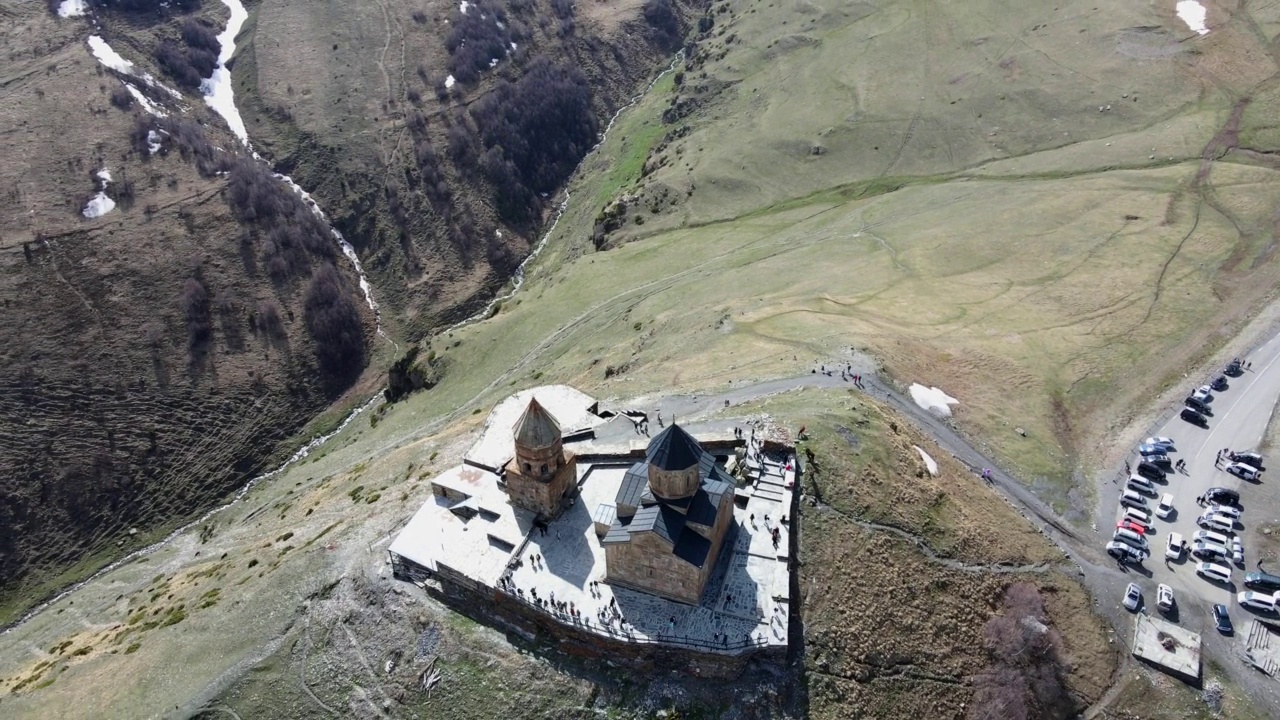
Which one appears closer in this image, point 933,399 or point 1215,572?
point 1215,572

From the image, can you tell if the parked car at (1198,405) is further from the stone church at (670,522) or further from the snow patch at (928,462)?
the stone church at (670,522)

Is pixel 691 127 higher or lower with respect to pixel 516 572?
higher

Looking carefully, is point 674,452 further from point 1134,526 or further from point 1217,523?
point 1217,523

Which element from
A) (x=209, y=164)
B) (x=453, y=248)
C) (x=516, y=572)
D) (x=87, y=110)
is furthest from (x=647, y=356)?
(x=87, y=110)

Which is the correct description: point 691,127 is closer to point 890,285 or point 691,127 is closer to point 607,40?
point 607,40

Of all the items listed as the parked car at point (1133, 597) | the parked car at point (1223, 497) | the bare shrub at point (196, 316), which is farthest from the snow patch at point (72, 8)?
the parked car at point (1223, 497)

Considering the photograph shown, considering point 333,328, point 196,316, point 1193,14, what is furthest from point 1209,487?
point 196,316

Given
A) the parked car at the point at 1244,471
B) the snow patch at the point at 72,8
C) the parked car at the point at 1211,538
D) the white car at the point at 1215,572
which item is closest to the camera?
the white car at the point at 1215,572
